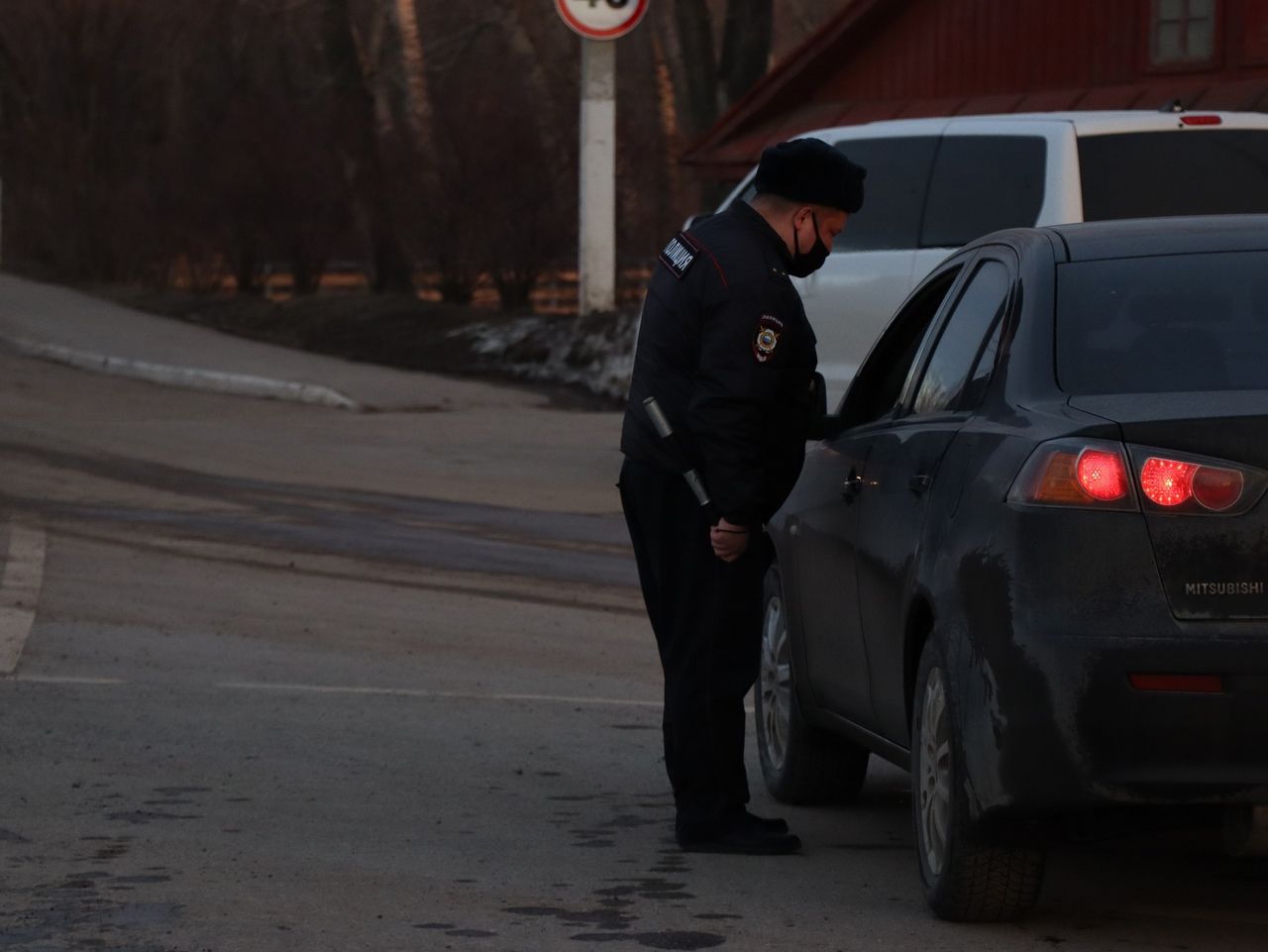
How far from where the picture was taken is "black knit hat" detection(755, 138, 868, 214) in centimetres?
626

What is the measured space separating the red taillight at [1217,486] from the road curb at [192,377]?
1781cm

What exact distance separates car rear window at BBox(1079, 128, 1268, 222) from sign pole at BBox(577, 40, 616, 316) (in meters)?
15.3

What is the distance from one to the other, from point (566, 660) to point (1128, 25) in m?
14.8

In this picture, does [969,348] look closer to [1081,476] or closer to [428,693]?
[1081,476]

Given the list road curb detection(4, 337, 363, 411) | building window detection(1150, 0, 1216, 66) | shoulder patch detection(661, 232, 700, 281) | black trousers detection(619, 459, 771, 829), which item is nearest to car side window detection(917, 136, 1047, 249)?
shoulder patch detection(661, 232, 700, 281)

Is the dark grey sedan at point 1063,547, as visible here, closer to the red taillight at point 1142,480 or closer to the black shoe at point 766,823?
the red taillight at point 1142,480

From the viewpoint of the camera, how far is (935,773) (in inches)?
213

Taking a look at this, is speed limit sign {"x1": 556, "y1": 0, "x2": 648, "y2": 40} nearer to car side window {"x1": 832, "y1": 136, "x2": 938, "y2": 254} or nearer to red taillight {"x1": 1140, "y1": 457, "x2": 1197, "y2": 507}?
car side window {"x1": 832, "y1": 136, "x2": 938, "y2": 254}

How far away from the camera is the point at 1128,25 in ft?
75.6

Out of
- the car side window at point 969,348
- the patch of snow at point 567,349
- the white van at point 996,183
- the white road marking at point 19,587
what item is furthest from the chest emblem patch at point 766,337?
the patch of snow at point 567,349

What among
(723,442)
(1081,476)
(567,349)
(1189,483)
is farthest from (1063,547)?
(567,349)

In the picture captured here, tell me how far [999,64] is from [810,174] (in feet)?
61.6

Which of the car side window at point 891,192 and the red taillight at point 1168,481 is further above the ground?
the car side window at point 891,192

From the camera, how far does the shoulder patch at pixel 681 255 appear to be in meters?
6.25
